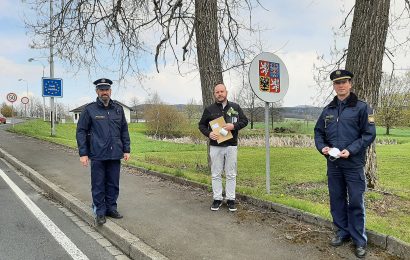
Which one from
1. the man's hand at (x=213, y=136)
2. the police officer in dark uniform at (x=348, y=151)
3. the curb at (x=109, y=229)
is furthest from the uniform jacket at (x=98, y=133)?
the police officer in dark uniform at (x=348, y=151)

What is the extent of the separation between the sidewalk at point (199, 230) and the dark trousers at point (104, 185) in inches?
10.9

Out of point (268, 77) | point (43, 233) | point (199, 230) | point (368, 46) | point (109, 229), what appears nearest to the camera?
point (199, 230)

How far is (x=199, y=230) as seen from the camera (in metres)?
5.42

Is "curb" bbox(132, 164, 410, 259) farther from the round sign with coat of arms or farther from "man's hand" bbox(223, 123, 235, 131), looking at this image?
the round sign with coat of arms

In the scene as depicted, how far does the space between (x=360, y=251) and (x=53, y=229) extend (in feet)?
14.2

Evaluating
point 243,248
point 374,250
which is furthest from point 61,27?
point 374,250

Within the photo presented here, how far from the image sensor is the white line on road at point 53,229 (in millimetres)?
4898

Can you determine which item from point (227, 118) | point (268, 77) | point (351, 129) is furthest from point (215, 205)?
point (351, 129)

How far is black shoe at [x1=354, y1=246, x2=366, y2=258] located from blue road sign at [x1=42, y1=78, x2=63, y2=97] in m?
23.9

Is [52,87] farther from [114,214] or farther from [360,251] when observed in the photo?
[360,251]

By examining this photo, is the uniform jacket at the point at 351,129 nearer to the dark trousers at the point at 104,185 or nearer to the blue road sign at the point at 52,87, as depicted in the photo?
the dark trousers at the point at 104,185

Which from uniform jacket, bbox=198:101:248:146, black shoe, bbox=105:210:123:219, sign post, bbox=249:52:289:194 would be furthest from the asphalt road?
sign post, bbox=249:52:289:194

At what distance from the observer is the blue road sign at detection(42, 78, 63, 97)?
981 inches

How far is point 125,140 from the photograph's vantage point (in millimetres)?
6230
